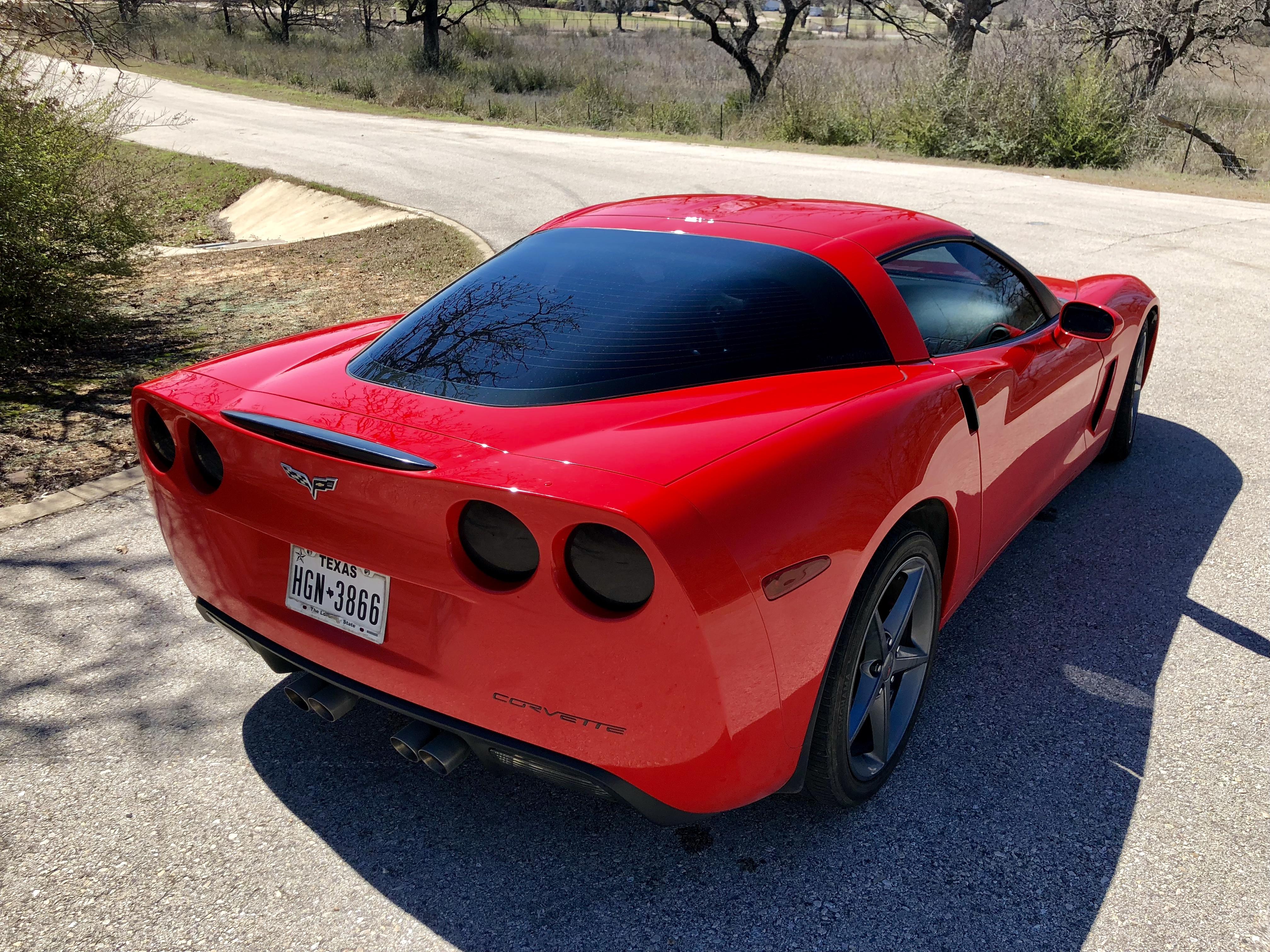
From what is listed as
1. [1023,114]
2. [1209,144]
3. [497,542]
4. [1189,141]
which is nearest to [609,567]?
[497,542]


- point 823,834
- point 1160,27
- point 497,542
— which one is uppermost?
point 1160,27

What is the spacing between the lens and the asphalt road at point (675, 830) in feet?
7.25

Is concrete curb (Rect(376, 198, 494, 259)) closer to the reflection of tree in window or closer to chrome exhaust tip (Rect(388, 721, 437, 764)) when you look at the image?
the reflection of tree in window

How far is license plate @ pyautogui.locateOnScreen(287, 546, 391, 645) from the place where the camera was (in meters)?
2.19

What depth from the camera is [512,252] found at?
10.4 ft

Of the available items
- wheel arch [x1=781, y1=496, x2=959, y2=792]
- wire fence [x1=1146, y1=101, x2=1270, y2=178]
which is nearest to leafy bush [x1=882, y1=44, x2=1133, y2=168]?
wire fence [x1=1146, y1=101, x2=1270, y2=178]

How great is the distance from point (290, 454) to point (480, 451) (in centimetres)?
49

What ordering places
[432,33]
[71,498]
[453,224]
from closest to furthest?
[71,498] → [453,224] → [432,33]

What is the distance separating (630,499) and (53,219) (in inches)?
247

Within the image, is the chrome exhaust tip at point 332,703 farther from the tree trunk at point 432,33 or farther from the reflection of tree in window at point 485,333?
the tree trunk at point 432,33

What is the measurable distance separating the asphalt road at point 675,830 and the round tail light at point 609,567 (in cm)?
83

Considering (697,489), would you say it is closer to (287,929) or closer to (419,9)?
(287,929)

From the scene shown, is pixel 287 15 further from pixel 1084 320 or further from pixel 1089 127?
pixel 1084 320

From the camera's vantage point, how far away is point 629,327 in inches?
99.5
